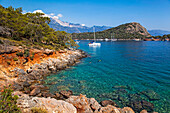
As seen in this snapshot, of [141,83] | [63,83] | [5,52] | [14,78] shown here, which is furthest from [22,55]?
[141,83]

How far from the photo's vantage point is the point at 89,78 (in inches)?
1107

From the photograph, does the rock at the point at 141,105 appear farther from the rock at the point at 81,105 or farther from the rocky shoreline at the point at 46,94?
the rock at the point at 81,105

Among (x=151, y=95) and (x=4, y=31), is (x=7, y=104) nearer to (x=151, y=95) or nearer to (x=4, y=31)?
(x=151, y=95)

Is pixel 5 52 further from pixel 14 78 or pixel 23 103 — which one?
pixel 23 103

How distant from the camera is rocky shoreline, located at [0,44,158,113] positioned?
11.6m

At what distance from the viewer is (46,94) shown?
19.8 meters

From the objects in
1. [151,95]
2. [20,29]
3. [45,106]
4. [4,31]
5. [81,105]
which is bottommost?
[151,95]

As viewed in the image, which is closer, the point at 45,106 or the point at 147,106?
the point at 45,106

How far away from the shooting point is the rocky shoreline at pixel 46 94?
11.6 metres

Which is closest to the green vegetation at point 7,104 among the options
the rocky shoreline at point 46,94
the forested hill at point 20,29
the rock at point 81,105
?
the rocky shoreline at point 46,94

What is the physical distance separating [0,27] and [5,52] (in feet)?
42.7

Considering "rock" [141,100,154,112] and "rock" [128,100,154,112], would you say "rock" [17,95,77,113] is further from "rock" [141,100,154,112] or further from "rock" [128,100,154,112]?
"rock" [141,100,154,112]

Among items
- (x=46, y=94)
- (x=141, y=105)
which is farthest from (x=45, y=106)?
(x=141, y=105)

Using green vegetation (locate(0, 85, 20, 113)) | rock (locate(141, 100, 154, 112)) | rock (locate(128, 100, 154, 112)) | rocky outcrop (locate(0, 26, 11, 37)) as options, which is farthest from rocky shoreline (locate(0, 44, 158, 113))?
rocky outcrop (locate(0, 26, 11, 37))
